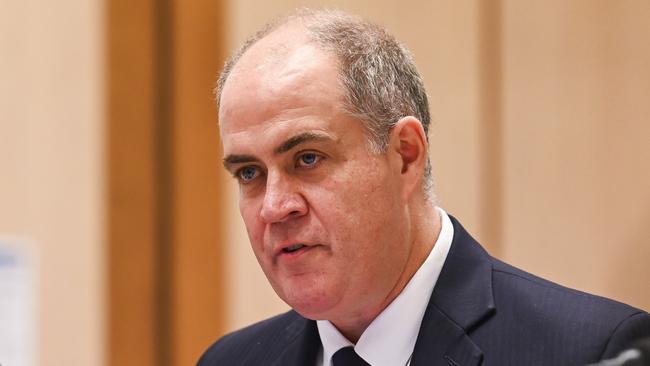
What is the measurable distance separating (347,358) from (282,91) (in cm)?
43

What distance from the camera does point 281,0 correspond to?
2600 millimetres

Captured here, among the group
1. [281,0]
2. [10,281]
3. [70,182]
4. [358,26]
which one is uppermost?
[281,0]

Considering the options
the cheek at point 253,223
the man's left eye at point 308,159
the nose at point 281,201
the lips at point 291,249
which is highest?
the man's left eye at point 308,159

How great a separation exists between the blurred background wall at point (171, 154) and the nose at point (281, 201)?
1.09 m

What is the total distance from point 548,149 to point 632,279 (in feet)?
1.20

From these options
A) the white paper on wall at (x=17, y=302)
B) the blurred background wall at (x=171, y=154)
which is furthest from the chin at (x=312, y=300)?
the white paper on wall at (x=17, y=302)

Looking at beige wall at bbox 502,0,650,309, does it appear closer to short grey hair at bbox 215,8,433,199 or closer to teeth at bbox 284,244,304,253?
short grey hair at bbox 215,8,433,199

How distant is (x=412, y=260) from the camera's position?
158 cm

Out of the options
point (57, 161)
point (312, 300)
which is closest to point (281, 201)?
point (312, 300)

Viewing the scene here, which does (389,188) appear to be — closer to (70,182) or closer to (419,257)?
(419,257)

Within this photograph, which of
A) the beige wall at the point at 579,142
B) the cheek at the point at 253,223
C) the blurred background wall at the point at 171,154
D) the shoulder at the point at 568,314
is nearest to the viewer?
the shoulder at the point at 568,314

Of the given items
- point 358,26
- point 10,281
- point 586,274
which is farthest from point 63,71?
point 586,274

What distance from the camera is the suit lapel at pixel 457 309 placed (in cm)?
148

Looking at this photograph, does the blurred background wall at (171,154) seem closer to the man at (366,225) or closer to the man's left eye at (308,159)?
the man at (366,225)
